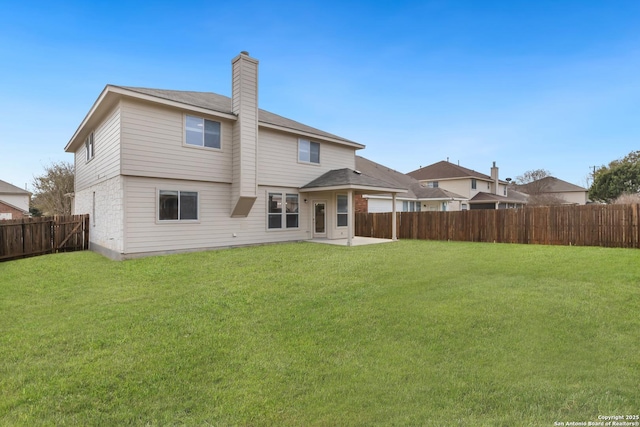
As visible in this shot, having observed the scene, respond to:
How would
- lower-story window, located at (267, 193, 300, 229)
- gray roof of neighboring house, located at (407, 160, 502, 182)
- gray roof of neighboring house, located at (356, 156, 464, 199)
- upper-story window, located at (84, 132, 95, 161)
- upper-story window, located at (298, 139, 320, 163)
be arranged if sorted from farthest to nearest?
gray roof of neighboring house, located at (407, 160, 502, 182), gray roof of neighboring house, located at (356, 156, 464, 199), upper-story window, located at (298, 139, 320, 163), upper-story window, located at (84, 132, 95, 161), lower-story window, located at (267, 193, 300, 229)

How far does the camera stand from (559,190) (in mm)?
43469

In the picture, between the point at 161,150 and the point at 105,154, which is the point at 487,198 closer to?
the point at 161,150

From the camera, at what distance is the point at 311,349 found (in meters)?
3.77

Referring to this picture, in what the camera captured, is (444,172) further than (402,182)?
Yes

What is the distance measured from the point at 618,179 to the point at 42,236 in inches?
1921

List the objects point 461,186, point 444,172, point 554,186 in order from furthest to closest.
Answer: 1. point 554,186
2. point 444,172
3. point 461,186

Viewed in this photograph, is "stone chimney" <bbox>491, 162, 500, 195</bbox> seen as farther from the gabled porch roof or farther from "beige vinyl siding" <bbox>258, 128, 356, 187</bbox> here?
"beige vinyl siding" <bbox>258, 128, 356, 187</bbox>

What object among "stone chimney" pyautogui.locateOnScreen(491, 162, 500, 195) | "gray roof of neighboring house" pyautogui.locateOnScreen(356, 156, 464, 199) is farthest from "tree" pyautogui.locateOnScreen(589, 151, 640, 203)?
"gray roof of neighboring house" pyautogui.locateOnScreen(356, 156, 464, 199)

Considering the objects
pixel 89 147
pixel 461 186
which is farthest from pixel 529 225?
pixel 461 186

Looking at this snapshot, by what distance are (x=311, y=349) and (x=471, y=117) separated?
21650 mm

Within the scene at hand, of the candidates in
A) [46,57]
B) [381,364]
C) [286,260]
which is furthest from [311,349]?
[46,57]

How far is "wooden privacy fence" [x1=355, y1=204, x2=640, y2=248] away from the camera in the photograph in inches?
472

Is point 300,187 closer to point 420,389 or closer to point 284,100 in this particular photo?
point 284,100

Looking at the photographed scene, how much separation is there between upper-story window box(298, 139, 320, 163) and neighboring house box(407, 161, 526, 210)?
19637 mm
